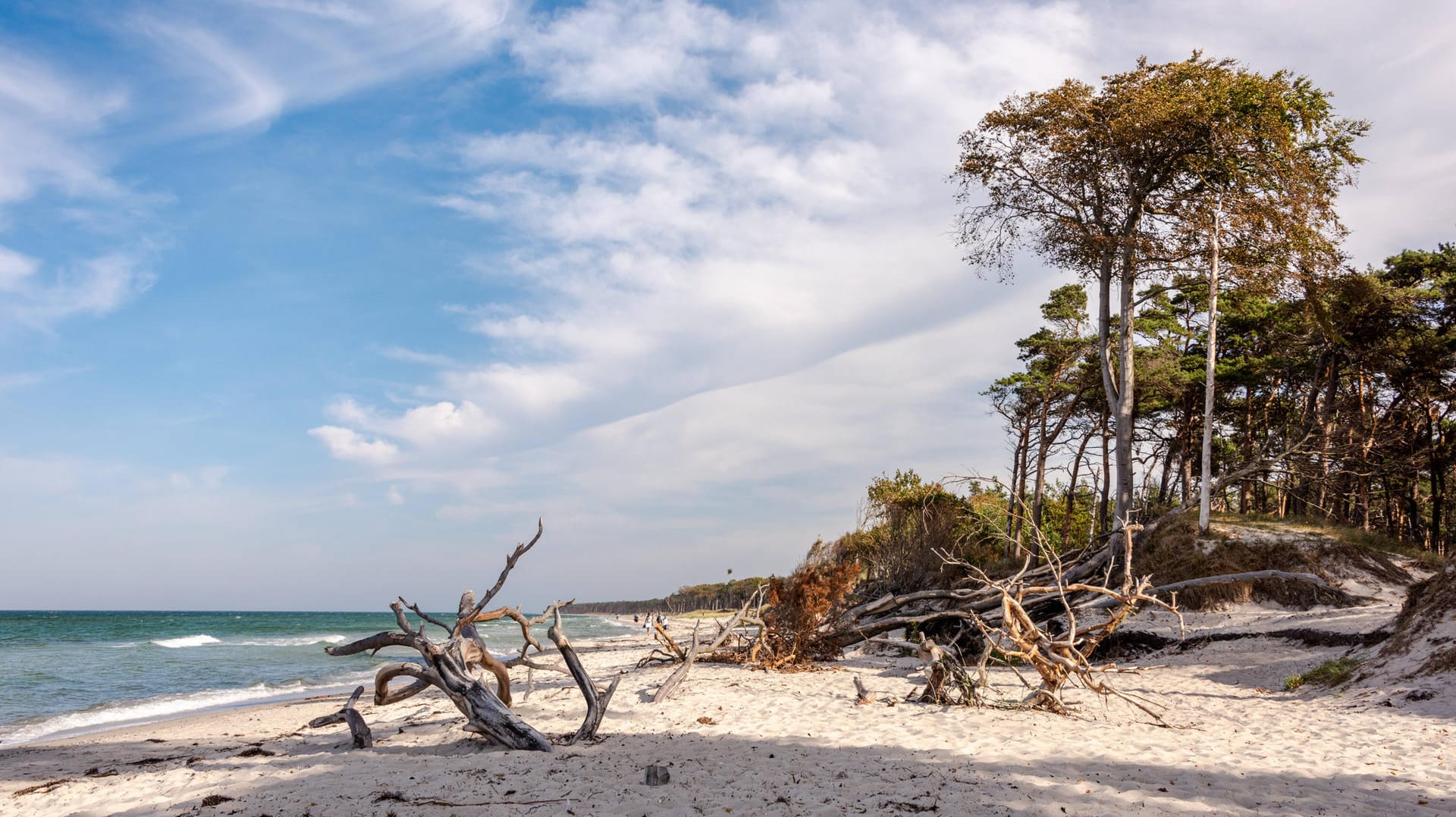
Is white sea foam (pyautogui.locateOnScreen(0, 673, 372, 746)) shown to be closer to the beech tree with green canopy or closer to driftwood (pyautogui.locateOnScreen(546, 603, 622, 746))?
driftwood (pyautogui.locateOnScreen(546, 603, 622, 746))

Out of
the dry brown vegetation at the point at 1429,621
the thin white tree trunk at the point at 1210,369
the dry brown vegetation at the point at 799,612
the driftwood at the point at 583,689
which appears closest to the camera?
the driftwood at the point at 583,689

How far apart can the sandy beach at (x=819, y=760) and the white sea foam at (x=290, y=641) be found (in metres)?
31.0

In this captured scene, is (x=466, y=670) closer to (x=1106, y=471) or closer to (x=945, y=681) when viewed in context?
(x=945, y=681)

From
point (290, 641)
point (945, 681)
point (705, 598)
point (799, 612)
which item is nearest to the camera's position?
point (945, 681)

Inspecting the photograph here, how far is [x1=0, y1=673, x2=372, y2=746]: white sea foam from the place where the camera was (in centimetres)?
1221

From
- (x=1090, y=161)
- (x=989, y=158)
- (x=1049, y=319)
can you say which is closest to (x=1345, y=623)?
(x=1090, y=161)

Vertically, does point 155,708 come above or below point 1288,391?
below

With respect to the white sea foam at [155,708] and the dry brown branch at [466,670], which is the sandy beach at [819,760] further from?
the white sea foam at [155,708]

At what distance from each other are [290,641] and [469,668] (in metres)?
40.8

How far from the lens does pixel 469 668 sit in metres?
7.22

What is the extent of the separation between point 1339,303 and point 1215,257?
6.72 m

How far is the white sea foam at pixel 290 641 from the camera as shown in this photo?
124 feet

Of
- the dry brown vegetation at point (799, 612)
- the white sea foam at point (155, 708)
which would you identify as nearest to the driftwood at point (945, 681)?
the dry brown vegetation at point (799, 612)

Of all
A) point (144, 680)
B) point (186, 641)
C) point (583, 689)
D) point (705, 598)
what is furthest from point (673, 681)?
point (705, 598)
